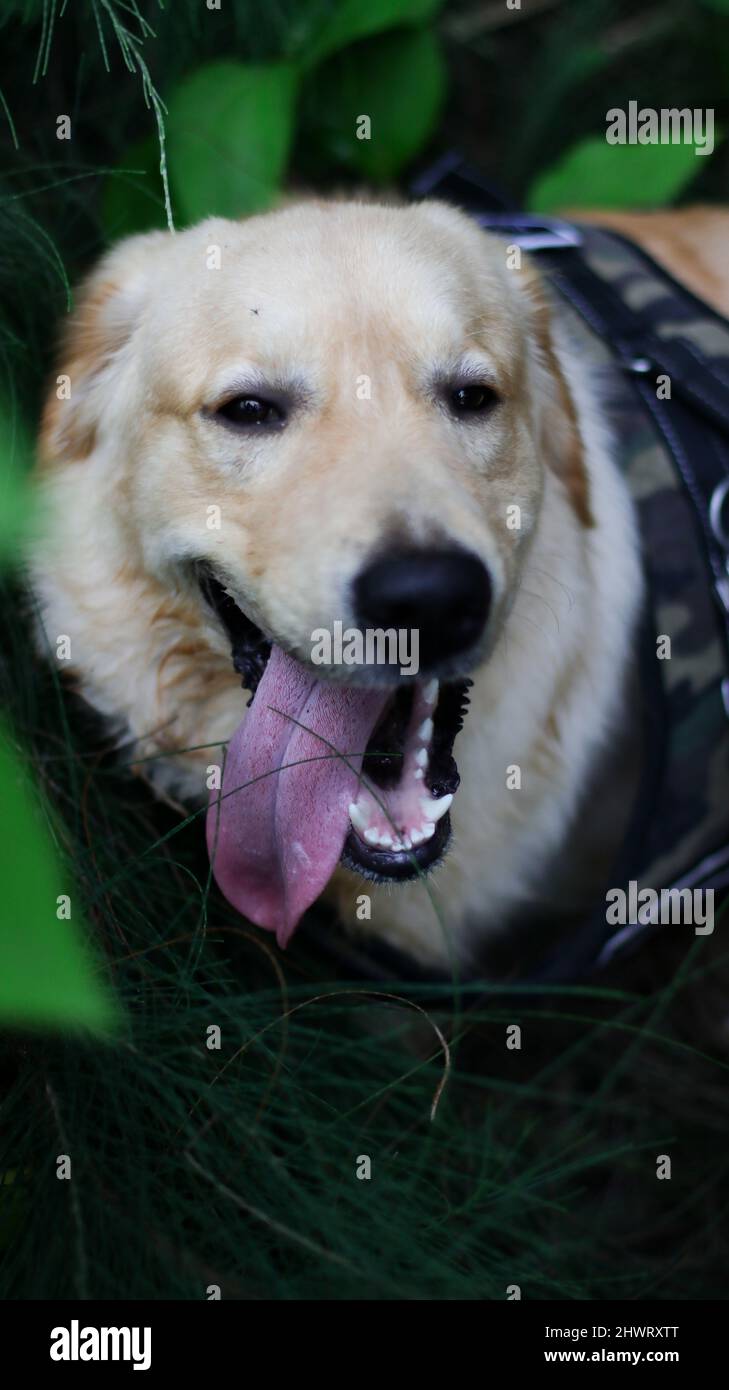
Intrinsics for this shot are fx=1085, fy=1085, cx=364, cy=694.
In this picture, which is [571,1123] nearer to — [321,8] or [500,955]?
[500,955]

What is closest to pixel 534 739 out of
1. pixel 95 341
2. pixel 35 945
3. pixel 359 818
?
pixel 359 818

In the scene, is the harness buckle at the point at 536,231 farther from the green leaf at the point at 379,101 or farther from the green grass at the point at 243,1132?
the green grass at the point at 243,1132

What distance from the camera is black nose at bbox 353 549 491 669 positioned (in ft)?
5.29

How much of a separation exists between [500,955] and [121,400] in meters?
1.53

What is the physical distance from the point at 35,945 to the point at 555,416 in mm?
1725

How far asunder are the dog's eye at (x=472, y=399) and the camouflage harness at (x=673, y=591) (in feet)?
1.93

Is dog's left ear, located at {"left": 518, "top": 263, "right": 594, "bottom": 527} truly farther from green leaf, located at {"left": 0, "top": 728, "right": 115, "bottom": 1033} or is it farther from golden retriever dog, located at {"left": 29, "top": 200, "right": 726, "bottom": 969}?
green leaf, located at {"left": 0, "top": 728, "right": 115, "bottom": 1033}

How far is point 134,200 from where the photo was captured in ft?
9.02

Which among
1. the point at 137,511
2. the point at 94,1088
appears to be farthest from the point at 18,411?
the point at 94,1088

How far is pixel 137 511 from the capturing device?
82.2 inches

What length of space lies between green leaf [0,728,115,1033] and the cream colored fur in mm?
721

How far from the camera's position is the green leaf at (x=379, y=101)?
325 cm

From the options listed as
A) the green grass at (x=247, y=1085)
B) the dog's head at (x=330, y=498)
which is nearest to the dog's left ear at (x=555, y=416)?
the dog's head at (x=330, y=498)

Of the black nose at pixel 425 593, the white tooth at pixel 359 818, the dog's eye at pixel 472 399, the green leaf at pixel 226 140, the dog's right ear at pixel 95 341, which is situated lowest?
the white tooth at pixel 359 818
